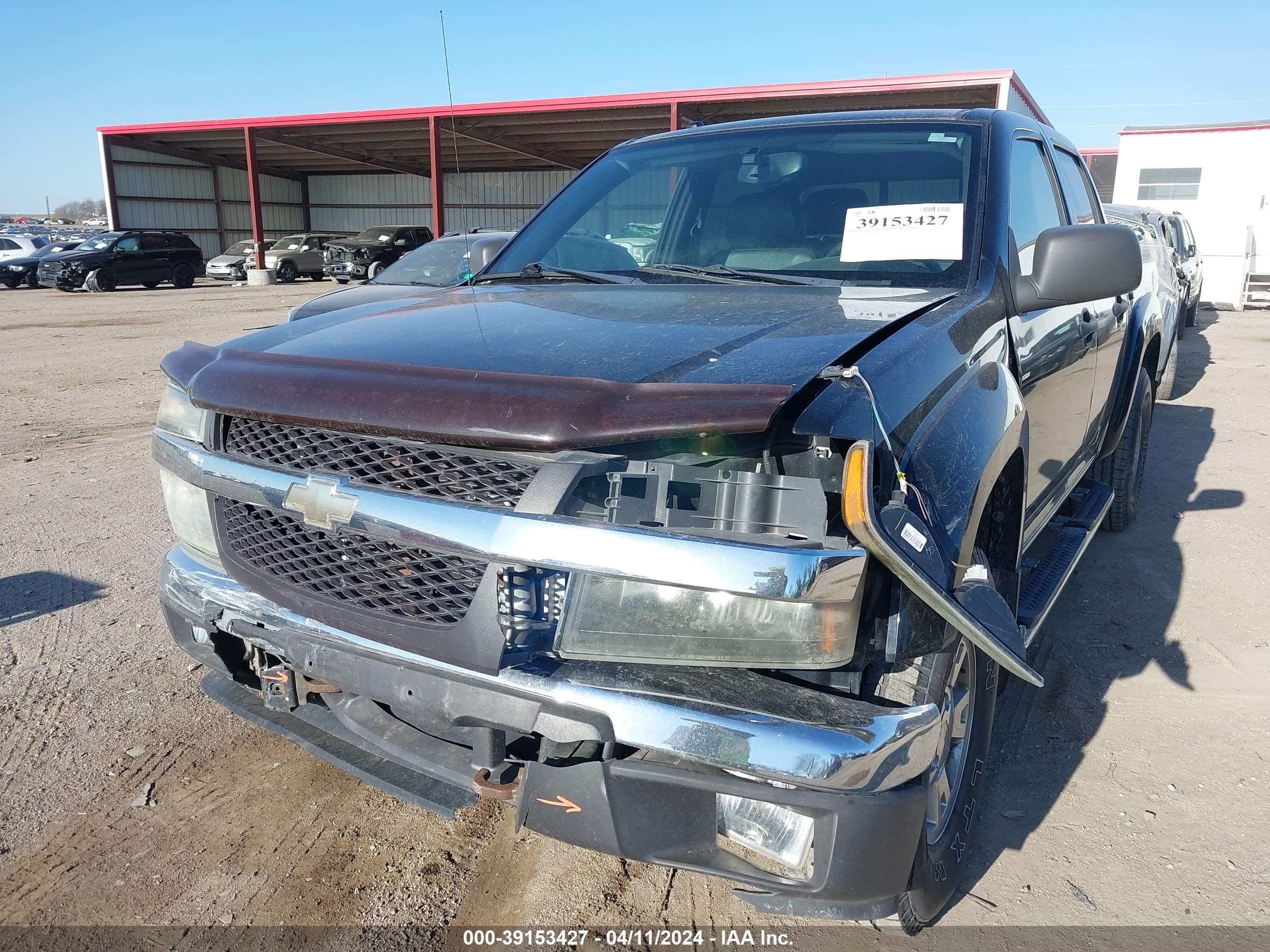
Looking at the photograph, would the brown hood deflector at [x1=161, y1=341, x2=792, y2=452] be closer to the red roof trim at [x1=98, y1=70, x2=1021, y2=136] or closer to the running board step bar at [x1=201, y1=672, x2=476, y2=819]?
the running board step bar at [x1=201, y1=672, x2=476, y2=819]

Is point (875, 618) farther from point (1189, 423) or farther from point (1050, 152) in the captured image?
point (1189, 423)

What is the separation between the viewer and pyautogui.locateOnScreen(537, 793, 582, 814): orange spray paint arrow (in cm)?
181

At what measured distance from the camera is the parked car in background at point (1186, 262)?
13188 millimetres

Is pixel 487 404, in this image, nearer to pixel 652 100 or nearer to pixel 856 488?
pixel 856 488

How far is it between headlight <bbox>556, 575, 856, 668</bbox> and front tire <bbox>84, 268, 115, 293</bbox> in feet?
92.8

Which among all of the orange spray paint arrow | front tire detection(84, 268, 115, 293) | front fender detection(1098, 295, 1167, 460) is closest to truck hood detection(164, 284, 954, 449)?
the orange spray paint arrow

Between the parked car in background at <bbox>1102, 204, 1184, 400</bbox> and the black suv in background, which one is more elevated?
the parked car in background at <bbox>1102, 204, 1184, 400</bbox>

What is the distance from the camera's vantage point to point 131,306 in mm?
21172

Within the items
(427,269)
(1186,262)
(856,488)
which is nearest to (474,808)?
(856,488)

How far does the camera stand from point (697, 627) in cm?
174

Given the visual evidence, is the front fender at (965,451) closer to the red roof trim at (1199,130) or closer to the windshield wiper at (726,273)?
the windshield wiper at (726,273)

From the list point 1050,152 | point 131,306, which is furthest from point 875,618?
point 131,306

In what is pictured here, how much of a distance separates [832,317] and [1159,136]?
23.9 m

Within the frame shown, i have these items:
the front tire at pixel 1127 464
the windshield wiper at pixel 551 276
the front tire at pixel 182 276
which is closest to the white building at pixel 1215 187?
the front tire at pixel 1127 464
